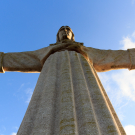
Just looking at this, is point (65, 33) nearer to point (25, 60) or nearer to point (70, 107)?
point (25, 60)

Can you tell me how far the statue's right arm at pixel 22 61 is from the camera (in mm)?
5789

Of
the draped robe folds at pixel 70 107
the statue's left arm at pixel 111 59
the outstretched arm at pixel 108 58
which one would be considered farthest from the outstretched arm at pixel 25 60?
the draped robe folds at pixel 70 107

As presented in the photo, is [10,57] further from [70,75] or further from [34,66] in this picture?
[70,75]

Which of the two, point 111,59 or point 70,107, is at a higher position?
point 111,59

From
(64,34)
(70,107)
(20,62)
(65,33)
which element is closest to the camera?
(70,107)

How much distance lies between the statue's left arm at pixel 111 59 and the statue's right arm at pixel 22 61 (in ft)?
5.23

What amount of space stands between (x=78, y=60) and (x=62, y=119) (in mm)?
2300

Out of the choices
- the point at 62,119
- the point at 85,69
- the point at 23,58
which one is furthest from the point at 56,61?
the point at 62,119

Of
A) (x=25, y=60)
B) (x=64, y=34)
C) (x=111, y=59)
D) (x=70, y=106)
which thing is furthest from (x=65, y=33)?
(x=70, y=106)

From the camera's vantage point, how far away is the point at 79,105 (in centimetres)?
258

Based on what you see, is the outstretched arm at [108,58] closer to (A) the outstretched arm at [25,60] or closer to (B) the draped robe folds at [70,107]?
(A) the outstretched arm at [25,60]

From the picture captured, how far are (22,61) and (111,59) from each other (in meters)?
2.95

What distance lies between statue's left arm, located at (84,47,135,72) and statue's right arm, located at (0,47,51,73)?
1.59 metres

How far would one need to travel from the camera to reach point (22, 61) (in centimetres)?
592
